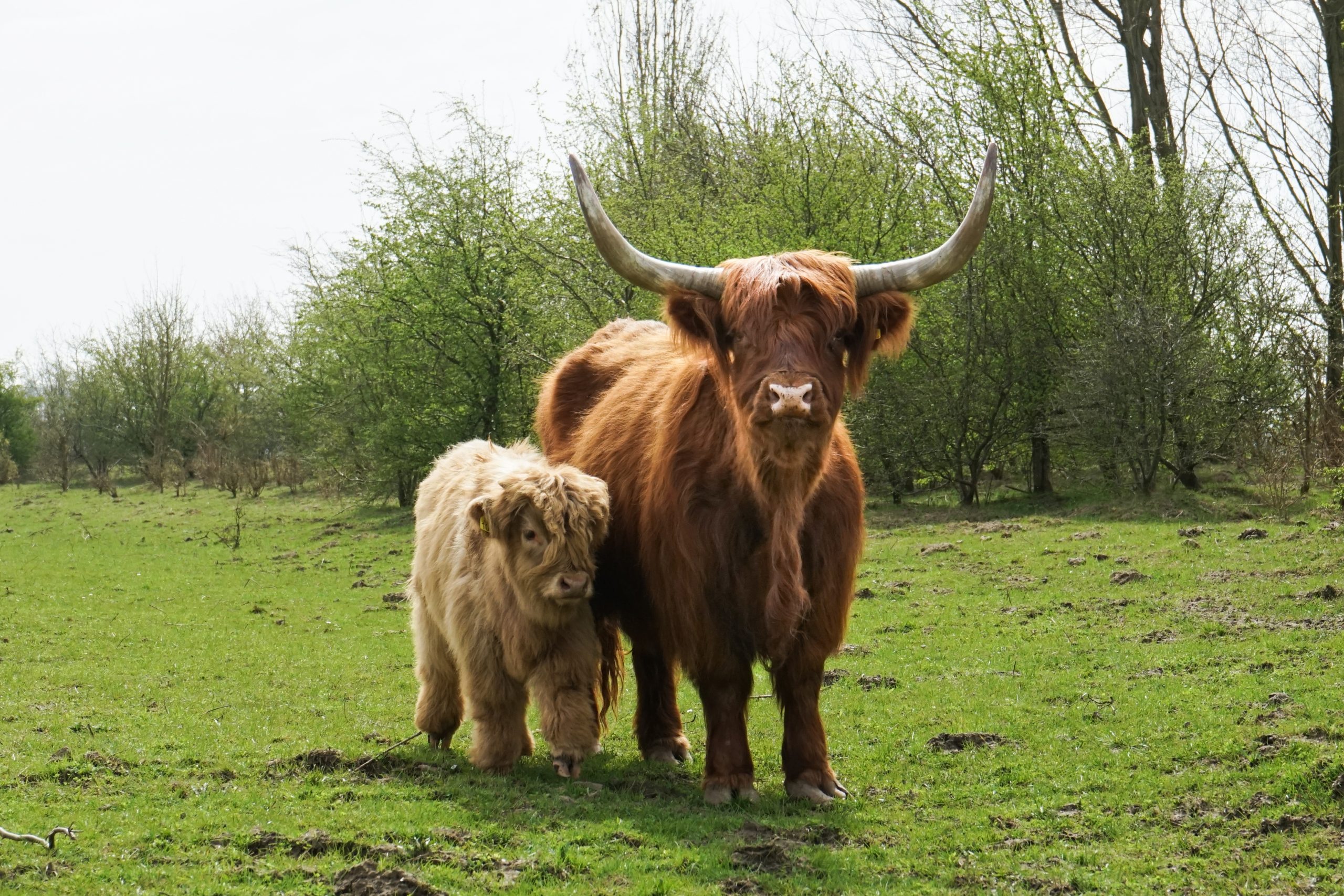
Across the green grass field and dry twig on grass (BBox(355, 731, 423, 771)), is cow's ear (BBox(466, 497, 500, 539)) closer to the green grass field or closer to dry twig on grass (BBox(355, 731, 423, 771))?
the green grass field

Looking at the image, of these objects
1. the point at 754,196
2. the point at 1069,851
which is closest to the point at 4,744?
the point at 1069,851

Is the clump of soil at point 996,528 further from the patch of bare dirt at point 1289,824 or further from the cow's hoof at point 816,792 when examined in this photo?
the patch of bare dirt at point 1289,824

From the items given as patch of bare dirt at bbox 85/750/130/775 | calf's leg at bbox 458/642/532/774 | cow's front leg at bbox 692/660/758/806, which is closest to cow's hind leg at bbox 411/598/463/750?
calf's leg at bbox 458/642/532/774

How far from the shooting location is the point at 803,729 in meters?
5.51

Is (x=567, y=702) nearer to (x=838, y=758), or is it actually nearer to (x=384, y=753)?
(x=384, y=753)

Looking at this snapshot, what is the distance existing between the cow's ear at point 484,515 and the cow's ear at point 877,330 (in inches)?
71.4

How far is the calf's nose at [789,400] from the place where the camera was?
14.8ft

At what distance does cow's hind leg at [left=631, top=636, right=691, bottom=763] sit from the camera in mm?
6504

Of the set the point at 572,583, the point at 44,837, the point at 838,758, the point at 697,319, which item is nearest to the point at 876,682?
the point at 838,758

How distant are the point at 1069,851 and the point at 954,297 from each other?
1650 centimetres

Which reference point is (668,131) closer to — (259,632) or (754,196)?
(754,196)

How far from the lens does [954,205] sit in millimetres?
20719

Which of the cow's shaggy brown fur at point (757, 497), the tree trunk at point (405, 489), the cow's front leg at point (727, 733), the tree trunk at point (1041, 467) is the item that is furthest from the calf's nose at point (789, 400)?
the tree trunk at point (405, 489)

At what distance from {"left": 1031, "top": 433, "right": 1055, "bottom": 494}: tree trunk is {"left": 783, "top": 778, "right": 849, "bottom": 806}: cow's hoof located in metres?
16.1
